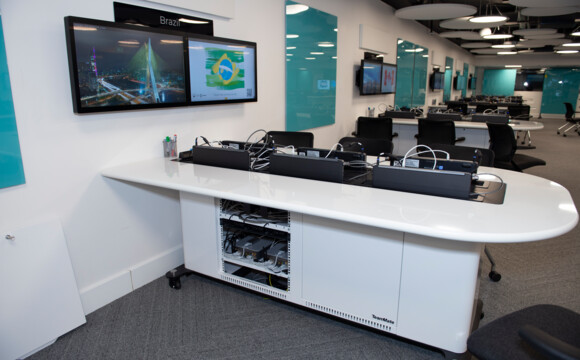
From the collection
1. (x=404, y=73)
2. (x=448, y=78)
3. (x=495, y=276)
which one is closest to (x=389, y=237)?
(x=495, y=276)

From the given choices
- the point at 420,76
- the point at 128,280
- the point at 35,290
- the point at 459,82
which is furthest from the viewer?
the point at 459,82

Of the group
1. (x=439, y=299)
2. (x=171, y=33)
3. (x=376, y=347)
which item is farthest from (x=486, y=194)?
(x=171, y=33)

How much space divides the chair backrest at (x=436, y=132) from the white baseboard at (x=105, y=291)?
153 inches

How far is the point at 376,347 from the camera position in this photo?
6.72ft

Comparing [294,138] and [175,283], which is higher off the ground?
[294,138]

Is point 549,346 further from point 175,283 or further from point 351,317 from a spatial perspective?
point 175,283

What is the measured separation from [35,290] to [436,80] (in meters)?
9.98

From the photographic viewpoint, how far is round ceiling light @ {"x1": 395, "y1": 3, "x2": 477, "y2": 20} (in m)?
4.98

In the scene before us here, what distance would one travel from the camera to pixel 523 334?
1.03m

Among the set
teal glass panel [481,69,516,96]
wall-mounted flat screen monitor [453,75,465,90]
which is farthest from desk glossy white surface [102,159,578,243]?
teal glass panel [481,69,516,96]

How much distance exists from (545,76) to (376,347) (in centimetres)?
2042

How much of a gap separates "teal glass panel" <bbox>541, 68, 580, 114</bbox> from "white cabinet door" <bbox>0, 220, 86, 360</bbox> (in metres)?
20.8

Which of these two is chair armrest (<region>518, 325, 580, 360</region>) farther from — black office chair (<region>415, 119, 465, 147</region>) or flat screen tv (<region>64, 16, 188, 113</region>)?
black office chair (<region>415, 119, 465, 147</region>)

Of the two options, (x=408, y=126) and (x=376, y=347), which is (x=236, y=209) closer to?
(x=376, y=347)
